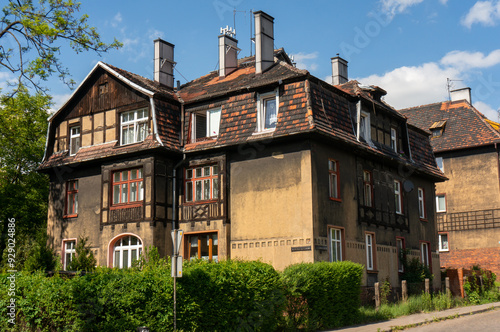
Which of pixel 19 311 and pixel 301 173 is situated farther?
pixel 301 173

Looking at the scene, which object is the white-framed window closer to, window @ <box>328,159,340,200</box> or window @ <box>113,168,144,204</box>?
window @ <box>328,159,340,200</box>

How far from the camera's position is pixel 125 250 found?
78.4ft

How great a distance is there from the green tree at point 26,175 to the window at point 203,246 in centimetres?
1320

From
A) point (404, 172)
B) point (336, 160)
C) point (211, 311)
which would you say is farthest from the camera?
point (404, 172)

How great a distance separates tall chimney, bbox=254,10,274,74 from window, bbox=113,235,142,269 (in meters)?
8.66

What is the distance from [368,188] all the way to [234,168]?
6079mm

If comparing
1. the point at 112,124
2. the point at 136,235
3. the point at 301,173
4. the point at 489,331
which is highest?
the point at 112,124

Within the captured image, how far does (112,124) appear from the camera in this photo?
25.4m

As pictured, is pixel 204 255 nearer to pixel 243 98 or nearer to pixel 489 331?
pixel 243 98

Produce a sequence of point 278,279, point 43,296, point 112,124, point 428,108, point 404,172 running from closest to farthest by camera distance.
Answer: point 43,296 < point 278,279 < point 112,124 < point 404,172 < point 428,108

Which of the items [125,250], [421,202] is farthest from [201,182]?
[421,202]

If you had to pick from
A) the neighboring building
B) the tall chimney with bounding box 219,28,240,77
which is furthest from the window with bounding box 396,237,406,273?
the neighboring building

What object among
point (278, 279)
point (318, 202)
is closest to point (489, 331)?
point (278, 279)

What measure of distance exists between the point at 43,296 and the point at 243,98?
12.5 m
